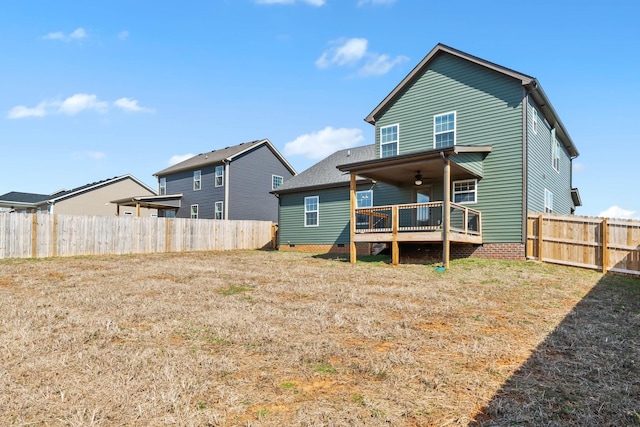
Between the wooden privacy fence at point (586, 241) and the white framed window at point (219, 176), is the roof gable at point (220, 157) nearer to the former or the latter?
the white framed window at point (219, 176)

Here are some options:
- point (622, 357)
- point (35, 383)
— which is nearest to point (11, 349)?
point (35, 383)

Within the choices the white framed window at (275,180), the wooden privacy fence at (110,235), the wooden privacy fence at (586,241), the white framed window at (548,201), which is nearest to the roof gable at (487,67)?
the white framed window at (548,201)

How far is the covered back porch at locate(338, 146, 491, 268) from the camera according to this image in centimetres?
1223

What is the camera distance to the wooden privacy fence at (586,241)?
11.6 meters

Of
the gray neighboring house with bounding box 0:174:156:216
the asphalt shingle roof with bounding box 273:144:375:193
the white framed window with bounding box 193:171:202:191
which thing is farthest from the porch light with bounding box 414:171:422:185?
the gray neighboring house with bounding box 0:174:156:216

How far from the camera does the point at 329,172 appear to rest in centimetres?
A: 2114

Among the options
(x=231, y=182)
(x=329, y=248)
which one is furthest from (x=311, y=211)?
(x=231, y=182)

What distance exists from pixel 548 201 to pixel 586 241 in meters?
4.46

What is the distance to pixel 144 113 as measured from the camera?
20.3 meters

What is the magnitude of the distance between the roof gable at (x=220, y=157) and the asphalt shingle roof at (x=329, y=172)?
7107 mm

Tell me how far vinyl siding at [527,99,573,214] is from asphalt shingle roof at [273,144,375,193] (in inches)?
302

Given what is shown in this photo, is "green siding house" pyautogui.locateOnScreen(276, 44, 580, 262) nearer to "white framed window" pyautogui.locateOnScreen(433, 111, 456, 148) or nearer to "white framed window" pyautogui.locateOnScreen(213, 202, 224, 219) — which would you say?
"white framed window" pyautogui.locateOnScreen(433, 111, 456, 148)

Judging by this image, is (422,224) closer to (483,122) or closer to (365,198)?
(365,198)

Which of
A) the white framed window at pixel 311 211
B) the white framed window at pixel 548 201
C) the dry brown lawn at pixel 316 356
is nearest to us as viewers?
the dry brown lawn at pixel 316 356
